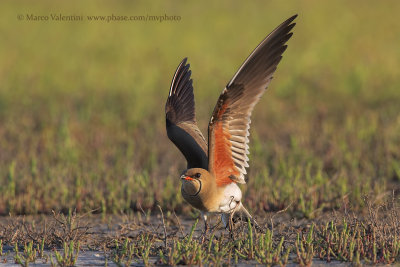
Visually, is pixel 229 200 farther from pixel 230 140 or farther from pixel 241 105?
pixel 241 105

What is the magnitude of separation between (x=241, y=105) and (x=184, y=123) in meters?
0.80

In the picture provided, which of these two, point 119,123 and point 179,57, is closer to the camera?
point 119,123

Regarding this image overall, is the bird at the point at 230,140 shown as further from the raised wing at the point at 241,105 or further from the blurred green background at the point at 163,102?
the blurred green background at the point at 163,102

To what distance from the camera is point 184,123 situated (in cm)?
647

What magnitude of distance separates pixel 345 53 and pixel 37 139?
25.2ft

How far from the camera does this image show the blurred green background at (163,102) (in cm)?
739

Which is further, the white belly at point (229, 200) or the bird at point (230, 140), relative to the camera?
the white belly at point (229, 200)

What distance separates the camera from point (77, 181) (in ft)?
24.4

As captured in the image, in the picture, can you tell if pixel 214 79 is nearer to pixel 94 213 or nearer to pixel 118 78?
pixel 118 78

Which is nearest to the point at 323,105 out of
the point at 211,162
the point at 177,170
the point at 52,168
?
the point at 177,170

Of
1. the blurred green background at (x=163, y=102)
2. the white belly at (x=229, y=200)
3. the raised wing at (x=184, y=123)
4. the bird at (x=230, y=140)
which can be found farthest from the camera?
the blurred green background at (x=163, y=102)

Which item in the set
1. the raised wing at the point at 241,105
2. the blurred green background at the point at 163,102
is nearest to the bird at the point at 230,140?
the raised wing at the point at 241,105

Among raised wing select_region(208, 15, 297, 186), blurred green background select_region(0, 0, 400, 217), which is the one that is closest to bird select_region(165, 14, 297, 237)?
raised wing select_region(208, 15, 297, 186)

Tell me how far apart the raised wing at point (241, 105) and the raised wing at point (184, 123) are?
6.6 inches
